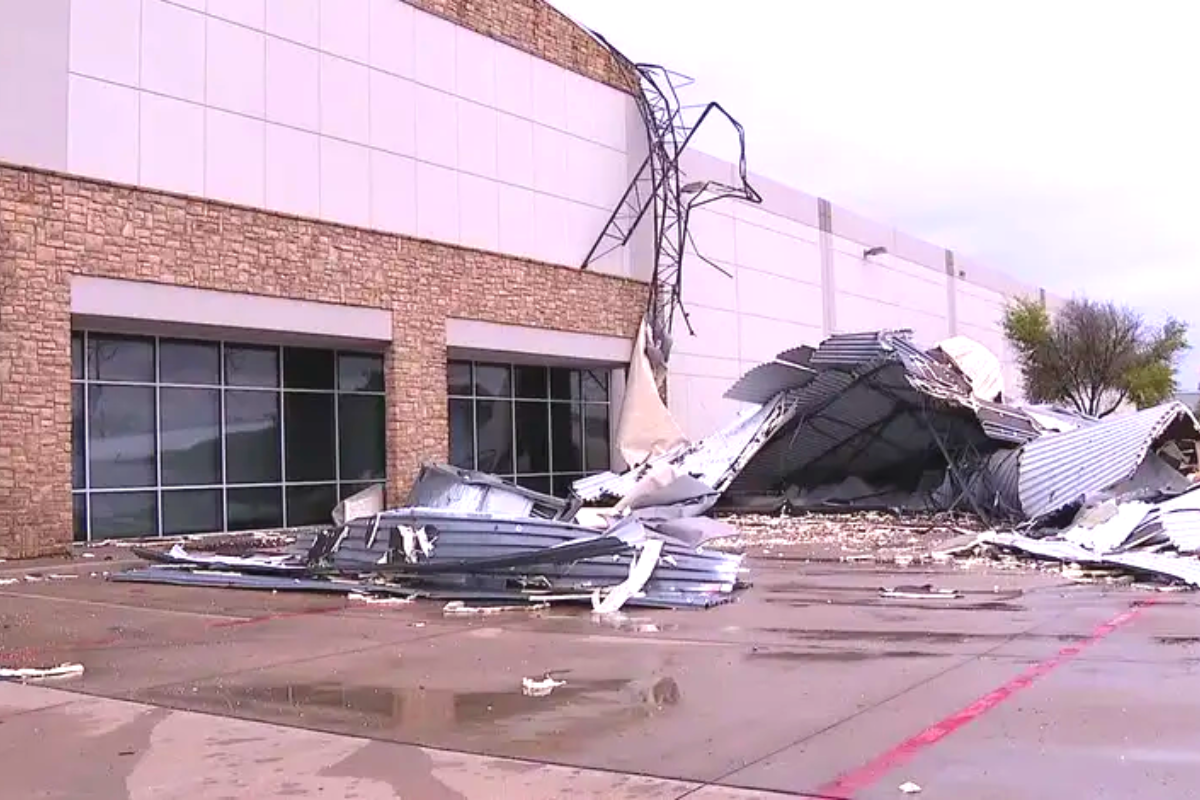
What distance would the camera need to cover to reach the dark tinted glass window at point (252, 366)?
2195 centimetres

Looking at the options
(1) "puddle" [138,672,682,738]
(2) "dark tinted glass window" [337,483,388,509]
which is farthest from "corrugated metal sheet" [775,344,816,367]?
(1) "puddle" [138,672,682,738]

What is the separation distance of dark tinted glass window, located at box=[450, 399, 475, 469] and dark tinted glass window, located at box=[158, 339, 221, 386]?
618cm

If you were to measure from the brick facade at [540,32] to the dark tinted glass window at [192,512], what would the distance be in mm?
11059

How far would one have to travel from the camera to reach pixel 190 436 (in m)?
21.1

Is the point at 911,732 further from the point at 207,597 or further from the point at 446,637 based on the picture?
the point at 207,597

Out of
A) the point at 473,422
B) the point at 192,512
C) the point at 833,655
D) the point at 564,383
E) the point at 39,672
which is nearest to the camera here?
the point at 39,672

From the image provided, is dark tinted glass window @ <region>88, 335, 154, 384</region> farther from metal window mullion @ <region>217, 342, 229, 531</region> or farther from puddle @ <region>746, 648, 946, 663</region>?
puddle @ <region>746, 648, 946, 663</region>

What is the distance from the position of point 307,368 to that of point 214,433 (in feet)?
8.36

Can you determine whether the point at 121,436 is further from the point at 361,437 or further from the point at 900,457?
the point at 900,457

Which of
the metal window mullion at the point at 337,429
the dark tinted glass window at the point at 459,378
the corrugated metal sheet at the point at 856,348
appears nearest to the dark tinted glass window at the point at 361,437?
the metal window mullion at the point at 337,429

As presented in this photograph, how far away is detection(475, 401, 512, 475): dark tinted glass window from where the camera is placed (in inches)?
1075

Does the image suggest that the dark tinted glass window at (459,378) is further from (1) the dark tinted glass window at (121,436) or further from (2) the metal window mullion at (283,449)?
(1) the dark tinted glass window at (121,436)

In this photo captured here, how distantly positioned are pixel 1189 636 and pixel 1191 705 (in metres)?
2.58

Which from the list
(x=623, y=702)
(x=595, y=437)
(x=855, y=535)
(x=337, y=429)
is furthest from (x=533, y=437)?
(x=623, y=702)
